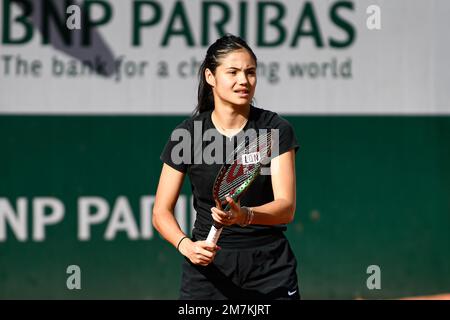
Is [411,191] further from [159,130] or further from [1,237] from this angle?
[1,237]

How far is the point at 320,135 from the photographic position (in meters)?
6.31

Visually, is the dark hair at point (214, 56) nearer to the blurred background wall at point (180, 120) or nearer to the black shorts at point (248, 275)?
the black shorts at point (248, 275)

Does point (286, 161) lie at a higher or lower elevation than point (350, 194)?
higher

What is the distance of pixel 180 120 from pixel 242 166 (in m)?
2.97

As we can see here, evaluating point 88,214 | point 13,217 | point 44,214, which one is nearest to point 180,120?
point 88,214

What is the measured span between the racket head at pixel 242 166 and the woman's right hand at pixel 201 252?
0.47ft

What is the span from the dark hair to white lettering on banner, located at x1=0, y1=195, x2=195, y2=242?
253 cm

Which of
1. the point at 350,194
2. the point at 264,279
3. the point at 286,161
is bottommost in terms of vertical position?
the point at 350,194

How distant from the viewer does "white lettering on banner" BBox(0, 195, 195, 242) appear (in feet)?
19.7

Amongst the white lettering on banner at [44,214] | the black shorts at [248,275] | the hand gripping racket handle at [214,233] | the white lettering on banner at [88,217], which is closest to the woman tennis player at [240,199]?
the black shorts at [248,275]

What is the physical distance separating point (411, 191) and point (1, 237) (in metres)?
2.84

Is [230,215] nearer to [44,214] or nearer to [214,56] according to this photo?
[214,56]

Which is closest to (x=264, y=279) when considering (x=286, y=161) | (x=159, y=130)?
(x=286, y=161)

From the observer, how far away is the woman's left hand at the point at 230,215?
10.00 ft
